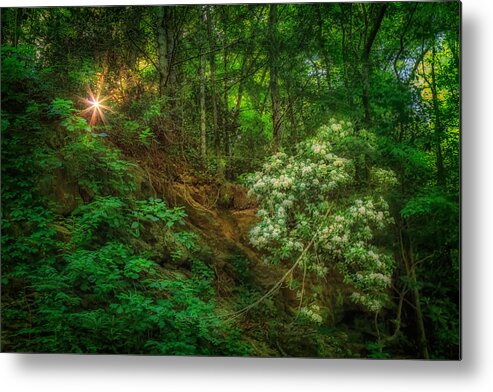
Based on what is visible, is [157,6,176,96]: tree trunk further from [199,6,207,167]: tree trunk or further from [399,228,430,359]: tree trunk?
[399,228,430,359]: tree trunk

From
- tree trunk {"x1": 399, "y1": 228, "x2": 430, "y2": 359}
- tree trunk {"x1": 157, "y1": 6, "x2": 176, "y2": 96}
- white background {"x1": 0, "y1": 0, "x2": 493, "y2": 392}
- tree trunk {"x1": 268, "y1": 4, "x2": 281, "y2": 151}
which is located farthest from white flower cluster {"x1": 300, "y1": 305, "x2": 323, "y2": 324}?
tree trunk {"x1": 157, "y1": 6, "x2": 176, "y2": 96}

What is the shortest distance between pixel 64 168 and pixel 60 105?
0.41 meters

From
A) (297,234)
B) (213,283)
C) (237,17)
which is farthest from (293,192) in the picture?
(237,17)

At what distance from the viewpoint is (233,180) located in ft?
11.3

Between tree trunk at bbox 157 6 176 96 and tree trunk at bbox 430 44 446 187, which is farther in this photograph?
tree trunk at bbox 157 6 176 96

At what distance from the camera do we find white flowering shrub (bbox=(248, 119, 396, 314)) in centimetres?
331

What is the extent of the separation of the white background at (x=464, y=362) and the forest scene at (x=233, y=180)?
91 millimetres

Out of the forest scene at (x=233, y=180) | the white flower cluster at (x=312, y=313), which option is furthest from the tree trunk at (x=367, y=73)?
the white flower cluster at (x=312, y=313)

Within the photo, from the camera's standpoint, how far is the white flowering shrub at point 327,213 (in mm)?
3311

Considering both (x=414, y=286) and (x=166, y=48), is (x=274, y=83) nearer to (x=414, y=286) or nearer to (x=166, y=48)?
(x=166, y=48)

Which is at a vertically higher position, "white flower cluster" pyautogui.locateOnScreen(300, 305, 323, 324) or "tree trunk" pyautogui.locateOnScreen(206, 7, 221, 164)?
"tree trunk" pyautogui.locateOnScreen(206, 7, 221, 164)

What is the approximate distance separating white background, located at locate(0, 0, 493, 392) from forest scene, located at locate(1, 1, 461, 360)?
9cm

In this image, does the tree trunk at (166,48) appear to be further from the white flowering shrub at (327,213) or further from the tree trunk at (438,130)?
the tree trunk at (438,130)

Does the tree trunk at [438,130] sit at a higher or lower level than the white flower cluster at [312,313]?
higher
